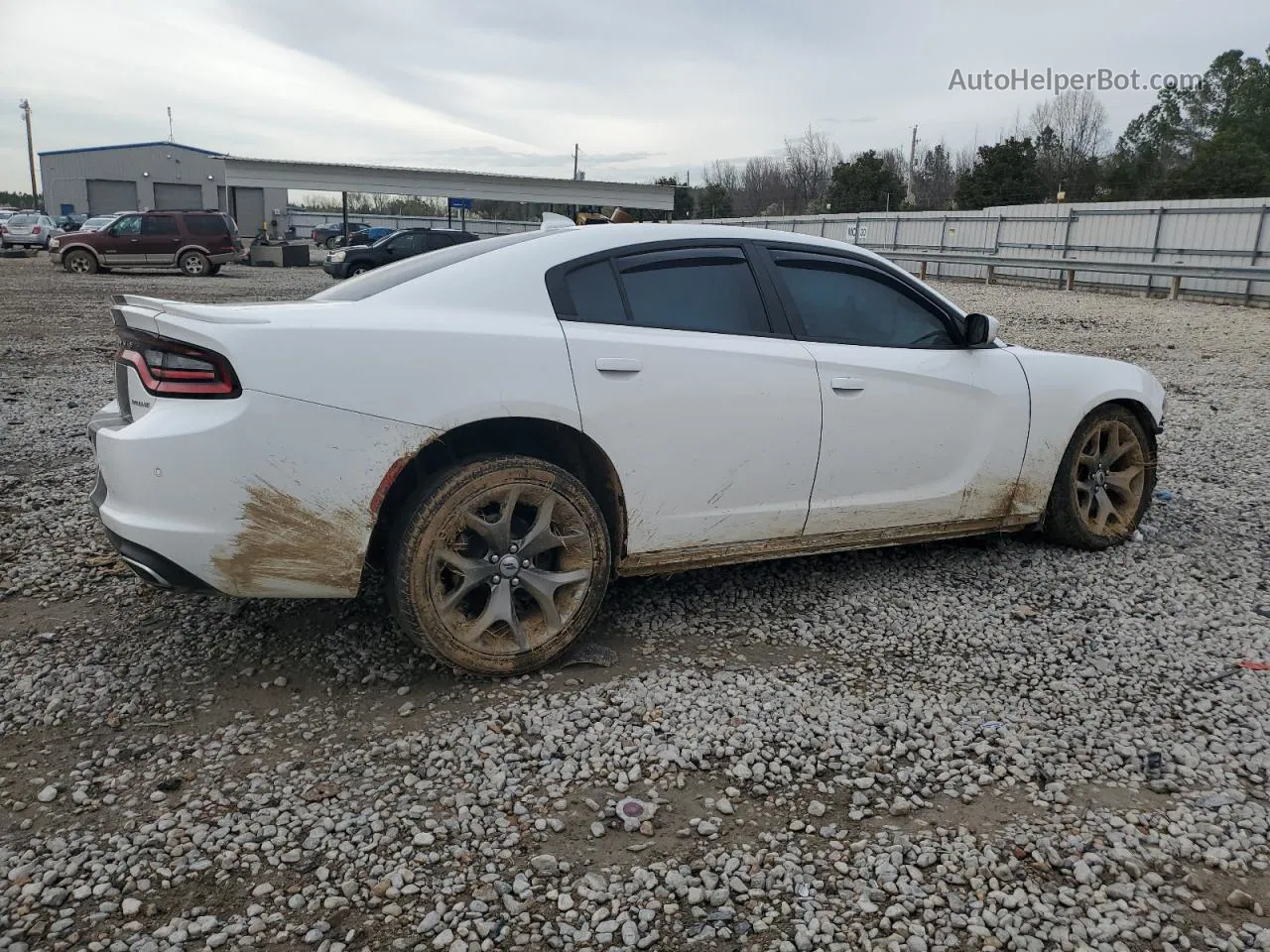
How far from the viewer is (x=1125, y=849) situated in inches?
101

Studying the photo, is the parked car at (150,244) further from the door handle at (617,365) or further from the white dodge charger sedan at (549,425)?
the door handle at (617,365)

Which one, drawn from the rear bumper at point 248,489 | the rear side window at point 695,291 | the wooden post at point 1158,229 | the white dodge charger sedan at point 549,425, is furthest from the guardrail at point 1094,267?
the rear bumper at point 248,489

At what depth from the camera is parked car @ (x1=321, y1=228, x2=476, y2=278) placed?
87.8 feet

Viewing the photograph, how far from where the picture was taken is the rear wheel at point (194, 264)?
27266 mm

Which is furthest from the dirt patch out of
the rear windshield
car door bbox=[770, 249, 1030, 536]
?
car door bbox=[770, 249, 1030, 536]

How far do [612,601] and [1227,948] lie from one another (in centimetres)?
254

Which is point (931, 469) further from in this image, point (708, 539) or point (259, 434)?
point (259, 434)

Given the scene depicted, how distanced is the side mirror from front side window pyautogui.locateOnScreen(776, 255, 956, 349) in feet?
0.27

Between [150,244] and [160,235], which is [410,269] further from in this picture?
[150,244]

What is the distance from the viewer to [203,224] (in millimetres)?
27359

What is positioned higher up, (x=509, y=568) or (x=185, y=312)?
(x=185, y=312)

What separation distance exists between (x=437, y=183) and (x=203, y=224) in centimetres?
1937

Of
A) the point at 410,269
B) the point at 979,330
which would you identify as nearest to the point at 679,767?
the point at 410,269

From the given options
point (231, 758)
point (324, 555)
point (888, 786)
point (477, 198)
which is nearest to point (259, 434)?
point (324, 555)
